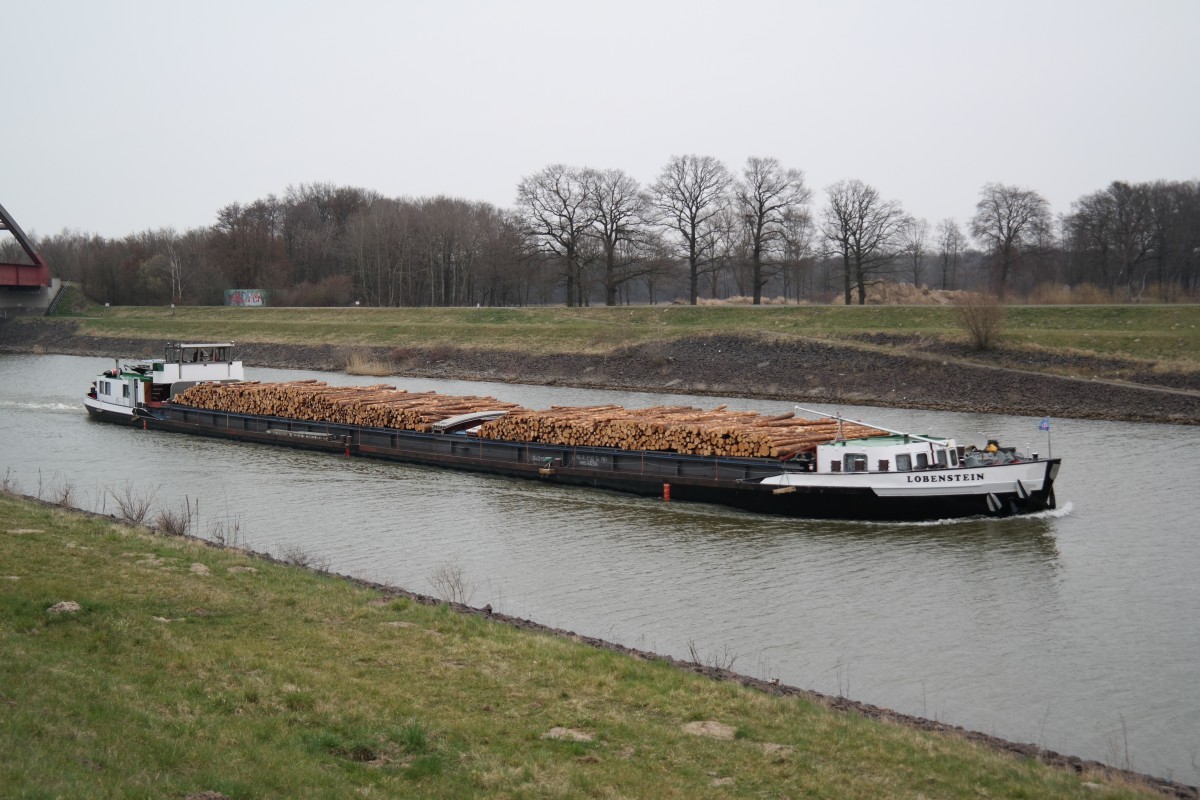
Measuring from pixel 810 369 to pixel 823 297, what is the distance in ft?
171

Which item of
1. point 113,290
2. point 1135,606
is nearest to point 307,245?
point 113,290

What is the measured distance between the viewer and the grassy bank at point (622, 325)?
4988 cm

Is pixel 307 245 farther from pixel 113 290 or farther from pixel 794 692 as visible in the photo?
pixel 794 692

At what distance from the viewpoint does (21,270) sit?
93125 mm

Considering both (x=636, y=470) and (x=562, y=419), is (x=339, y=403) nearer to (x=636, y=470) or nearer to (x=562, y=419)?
(x=562, y=419)

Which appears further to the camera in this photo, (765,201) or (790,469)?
(765,201)

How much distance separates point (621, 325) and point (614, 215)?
44.7 feet

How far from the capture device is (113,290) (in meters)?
111

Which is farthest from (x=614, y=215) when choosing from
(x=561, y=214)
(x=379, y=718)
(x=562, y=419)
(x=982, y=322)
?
(x=379, y=718)

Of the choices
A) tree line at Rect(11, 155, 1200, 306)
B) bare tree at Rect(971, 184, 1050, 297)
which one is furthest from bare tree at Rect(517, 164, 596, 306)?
bare tree at Rect(971, 184, 1050, 297)

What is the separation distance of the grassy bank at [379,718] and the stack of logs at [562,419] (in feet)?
Result: 43.8

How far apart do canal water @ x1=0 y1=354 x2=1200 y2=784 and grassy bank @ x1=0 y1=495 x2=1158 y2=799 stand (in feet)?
8.80

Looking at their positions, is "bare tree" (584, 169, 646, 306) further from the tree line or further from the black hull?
the black hull

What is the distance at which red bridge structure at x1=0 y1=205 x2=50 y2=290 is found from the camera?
286ft
